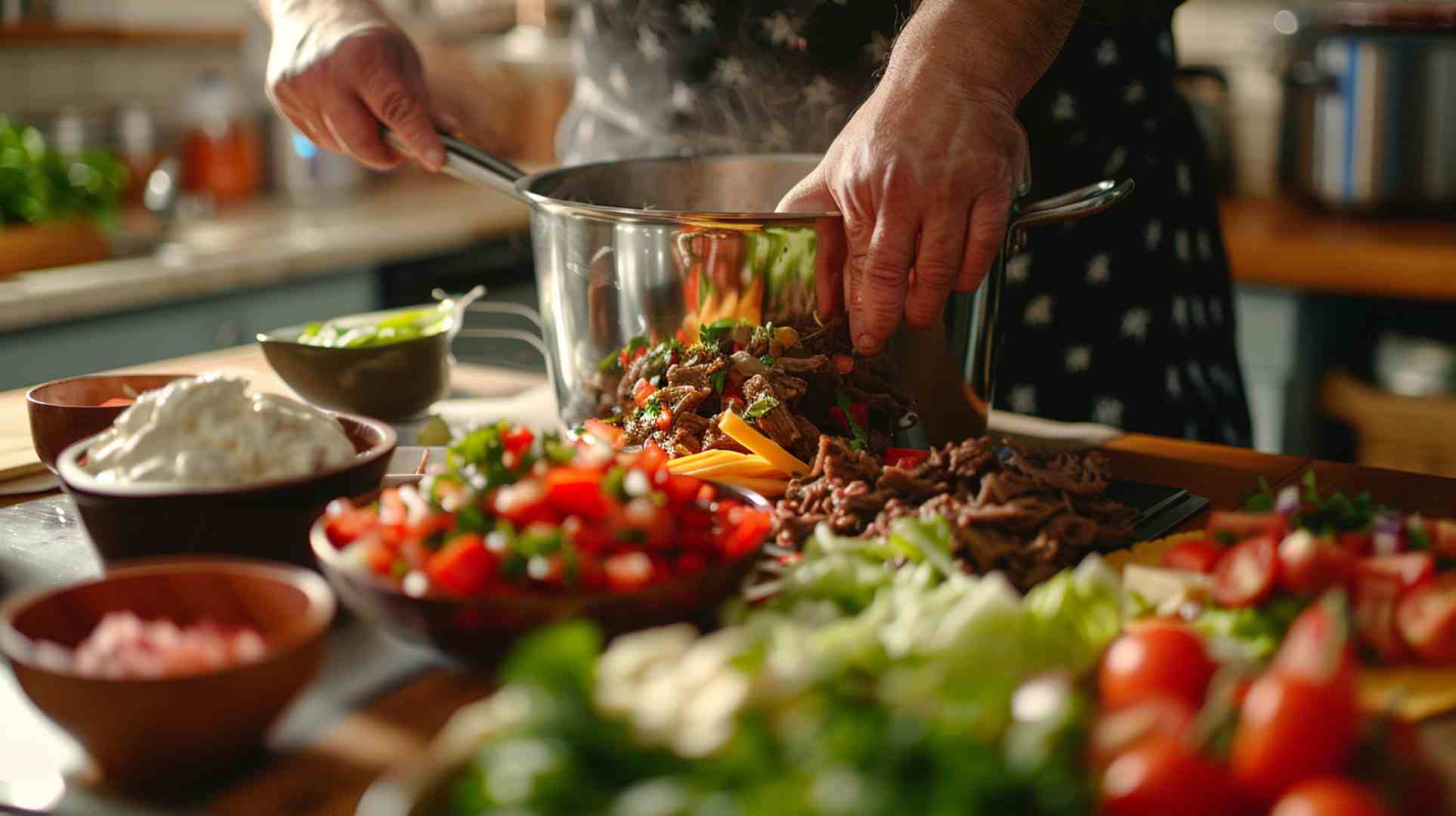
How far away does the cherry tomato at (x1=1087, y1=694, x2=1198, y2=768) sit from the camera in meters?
0.59

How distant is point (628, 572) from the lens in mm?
784

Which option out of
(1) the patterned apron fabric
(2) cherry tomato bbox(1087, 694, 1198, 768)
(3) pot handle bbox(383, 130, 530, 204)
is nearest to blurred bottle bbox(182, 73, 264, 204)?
(1) the patterned apron fabric

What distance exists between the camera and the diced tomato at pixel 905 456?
109cm

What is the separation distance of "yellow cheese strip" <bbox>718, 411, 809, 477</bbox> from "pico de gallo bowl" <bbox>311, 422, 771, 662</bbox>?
0.20 meters

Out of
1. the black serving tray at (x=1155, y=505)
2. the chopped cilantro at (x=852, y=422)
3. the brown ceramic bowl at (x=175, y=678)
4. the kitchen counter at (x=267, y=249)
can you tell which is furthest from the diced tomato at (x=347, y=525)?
the kitchen counter at (x=267, y=249)

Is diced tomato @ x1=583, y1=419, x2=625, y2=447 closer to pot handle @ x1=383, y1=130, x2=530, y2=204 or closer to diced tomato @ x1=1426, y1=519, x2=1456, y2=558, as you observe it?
pot handle @ x1=383, y1=130, x2=530, y2=204

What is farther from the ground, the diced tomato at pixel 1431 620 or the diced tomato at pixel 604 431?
the diced tomato at pixel 604 431

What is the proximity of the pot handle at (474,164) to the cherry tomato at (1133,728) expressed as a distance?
83cm

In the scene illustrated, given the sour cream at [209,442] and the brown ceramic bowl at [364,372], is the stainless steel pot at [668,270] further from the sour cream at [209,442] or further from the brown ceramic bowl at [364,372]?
the sour cream at [209,442]

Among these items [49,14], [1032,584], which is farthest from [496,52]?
[1032,584]

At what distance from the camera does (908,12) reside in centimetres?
141

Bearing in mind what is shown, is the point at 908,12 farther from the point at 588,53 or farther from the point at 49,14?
the point at 49,14

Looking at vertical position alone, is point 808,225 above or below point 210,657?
above

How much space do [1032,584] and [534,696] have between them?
17.6 inches
